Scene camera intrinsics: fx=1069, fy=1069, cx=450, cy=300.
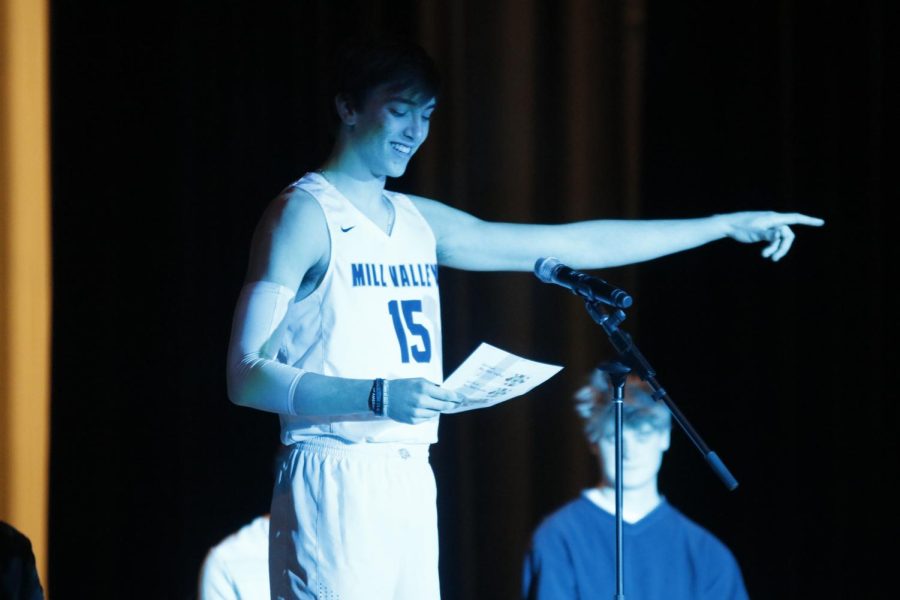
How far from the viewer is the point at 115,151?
3059 mm

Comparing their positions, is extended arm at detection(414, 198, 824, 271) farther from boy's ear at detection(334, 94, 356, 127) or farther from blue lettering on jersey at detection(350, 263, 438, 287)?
boy's ear at detection(334, 94, 356, 127)

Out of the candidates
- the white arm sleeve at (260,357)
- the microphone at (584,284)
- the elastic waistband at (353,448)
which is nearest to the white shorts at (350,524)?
the elastic waistband at (353,448)

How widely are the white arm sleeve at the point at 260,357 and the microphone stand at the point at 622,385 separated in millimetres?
588

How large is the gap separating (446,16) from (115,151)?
1.12 meters

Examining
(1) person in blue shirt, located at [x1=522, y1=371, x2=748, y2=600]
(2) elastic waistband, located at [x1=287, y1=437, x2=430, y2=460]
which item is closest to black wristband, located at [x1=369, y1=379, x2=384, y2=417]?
(2) elastic waistband, located at [x1=287, y1=437, x2=430, y2=460]

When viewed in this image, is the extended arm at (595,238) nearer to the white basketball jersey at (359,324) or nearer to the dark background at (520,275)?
the white basketball jersey at (359,324)

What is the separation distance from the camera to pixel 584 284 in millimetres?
2006

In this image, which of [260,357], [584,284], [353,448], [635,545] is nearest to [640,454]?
[635,545]

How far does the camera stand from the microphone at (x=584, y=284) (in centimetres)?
193

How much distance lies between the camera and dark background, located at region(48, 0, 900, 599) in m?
3.05

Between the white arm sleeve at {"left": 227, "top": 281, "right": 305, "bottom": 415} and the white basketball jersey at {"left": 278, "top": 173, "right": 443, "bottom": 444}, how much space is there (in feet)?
0.27

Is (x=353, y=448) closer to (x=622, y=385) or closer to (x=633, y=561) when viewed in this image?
(x=622, y=385)

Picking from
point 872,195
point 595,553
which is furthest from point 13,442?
point 872,195

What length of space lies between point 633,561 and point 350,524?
126 cm
